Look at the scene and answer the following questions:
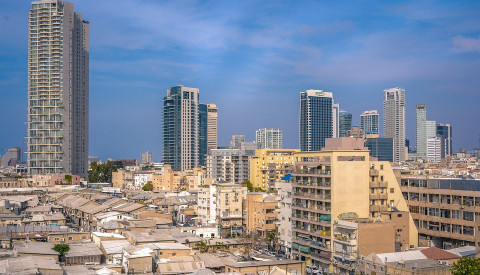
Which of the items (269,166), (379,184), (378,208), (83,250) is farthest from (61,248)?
Result: (269,166)

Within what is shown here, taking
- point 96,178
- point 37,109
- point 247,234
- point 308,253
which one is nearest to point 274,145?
point 96,178

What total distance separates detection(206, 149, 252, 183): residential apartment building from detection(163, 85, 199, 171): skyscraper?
47807mm

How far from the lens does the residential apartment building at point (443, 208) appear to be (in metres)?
36.4

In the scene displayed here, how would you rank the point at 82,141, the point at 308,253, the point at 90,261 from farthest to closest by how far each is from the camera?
the point at 82,141 < the point at 308,253 < the point at 90,261

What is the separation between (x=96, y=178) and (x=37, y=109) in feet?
81.6

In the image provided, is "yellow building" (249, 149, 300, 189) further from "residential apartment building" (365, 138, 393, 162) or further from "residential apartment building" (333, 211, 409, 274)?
"residential apartment building" (365, 138, 393, 162)

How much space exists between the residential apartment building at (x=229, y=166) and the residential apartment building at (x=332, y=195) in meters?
61.7

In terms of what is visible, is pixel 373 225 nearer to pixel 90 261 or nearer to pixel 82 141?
pixel 90 261

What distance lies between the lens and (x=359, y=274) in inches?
1260

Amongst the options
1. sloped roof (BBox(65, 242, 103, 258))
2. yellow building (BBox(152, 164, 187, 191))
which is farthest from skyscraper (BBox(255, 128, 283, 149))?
sloped roof (BBox(65, 242, 103, 258))

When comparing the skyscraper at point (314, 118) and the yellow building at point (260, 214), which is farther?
the skyscraper at point (314, 118)

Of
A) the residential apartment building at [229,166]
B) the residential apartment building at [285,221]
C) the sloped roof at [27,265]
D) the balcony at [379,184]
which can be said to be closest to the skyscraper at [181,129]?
the residential apartment building at [229,166]

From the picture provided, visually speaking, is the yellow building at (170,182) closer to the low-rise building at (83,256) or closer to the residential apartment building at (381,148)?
the low-rise building at (83,256)

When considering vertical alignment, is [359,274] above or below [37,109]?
below
